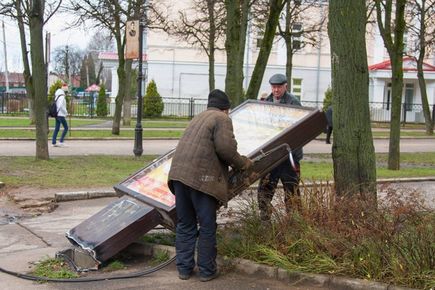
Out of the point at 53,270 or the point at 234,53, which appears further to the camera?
the point at 234,53

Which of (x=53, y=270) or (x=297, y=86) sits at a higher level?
(x=297, y=86)

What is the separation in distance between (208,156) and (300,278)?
55.7 inches

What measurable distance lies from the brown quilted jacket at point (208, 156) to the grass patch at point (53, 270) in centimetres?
150

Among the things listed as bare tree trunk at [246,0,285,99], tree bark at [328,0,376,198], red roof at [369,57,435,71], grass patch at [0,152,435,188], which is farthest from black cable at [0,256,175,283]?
red roof at [369,57,435,71]

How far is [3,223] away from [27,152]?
8.77 metres

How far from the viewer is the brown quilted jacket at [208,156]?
5539 mm

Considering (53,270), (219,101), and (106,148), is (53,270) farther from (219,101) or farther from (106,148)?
(106,148)

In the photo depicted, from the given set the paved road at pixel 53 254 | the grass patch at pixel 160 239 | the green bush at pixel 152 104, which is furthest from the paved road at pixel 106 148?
the green bush at pixel 152 104

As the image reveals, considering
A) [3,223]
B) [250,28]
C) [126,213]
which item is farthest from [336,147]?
[250,28]

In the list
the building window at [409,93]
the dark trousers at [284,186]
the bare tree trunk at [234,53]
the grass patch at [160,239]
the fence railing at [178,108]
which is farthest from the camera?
the building window at [409,93]

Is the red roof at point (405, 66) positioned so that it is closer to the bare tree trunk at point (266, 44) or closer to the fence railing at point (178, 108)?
the fence railing at point (178, 108)

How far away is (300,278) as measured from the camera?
547cm

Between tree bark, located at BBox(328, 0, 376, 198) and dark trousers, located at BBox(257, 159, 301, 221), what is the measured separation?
0.57m

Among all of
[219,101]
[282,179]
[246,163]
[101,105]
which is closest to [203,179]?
[246,163]
